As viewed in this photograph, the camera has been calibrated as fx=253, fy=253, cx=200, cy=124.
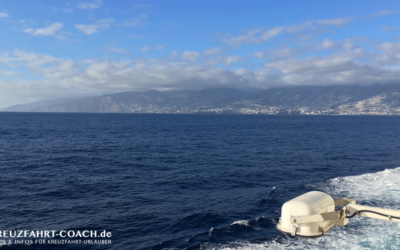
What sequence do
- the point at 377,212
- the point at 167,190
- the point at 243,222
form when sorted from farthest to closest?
the point at 167,190 < the point at 243,222 < the point at 377,212

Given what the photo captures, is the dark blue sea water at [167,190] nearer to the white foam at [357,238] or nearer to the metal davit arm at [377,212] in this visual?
the white foam at [357,238]

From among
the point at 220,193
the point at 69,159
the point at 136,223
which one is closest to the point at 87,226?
the point at 136,223

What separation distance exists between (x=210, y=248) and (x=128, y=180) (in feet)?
87.4

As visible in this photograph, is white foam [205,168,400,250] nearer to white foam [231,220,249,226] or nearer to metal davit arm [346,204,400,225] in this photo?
white foam [231,220,249,226]

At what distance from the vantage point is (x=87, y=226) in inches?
1124

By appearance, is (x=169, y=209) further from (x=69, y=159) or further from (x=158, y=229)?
(x=69, y=159)

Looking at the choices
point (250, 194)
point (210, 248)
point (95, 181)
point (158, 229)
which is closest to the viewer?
point (210, 248)

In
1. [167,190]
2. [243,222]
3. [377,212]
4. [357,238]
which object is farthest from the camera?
[167,190]

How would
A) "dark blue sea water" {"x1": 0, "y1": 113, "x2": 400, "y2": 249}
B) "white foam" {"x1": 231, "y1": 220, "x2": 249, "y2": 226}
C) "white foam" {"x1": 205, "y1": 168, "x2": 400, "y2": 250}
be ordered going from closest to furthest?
"white foam" {"x1": 205, "y1": 168, "x2": 400, "y2": 250}, "dark blue sea water" {"x1": 0, "y1": 113, "x2": 400, "y2": 249}, "white foam" {"x1": 231, "y1": 220, "x2": 249, "y2": 226}

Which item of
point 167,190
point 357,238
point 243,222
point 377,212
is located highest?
point 377,212

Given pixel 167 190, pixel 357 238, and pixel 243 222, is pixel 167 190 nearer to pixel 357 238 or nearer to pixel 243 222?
pixel 243 222

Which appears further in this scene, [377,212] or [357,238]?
[357,238]


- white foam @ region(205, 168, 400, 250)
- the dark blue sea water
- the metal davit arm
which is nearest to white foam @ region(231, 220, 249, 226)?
the dark blue sea water

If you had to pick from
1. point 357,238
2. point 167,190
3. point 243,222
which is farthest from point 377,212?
point 167,190
